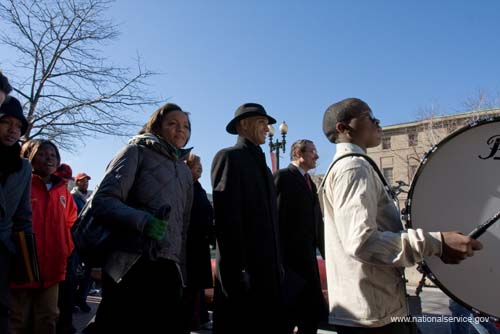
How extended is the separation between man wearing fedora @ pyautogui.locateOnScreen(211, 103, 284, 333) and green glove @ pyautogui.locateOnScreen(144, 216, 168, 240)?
2.08 feet

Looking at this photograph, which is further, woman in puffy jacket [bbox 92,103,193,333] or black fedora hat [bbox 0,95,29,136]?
black fedora hat [bbox 0,95,29,136]

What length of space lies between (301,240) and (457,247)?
92.9 inches

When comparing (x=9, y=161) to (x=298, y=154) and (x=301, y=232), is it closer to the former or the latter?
(x=301, y=232)

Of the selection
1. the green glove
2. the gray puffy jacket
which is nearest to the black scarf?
the gray puffy jacket

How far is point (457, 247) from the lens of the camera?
1812 millimetres

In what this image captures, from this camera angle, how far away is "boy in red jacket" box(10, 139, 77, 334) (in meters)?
3.23

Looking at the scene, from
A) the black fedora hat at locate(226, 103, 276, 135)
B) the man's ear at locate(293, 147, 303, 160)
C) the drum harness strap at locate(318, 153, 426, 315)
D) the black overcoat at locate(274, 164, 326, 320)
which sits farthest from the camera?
the man's ear at locate(293, 147, 303, 160)

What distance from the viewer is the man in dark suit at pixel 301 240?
3.87 metres

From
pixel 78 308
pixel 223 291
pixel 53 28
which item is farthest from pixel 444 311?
pixel 53 28

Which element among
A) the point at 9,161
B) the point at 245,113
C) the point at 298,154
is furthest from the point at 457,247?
the point at 298,154

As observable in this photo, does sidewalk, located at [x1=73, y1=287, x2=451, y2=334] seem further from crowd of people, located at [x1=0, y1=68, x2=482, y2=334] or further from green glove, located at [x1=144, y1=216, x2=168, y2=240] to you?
green glove, located at [x1=144, y1=216, x2=168, y2=240]

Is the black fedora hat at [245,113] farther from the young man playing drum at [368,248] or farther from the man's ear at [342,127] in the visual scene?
the young man playing drum at [368,248]

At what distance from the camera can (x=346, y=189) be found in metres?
2.06

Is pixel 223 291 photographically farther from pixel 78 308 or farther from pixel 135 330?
pixel 78 308
